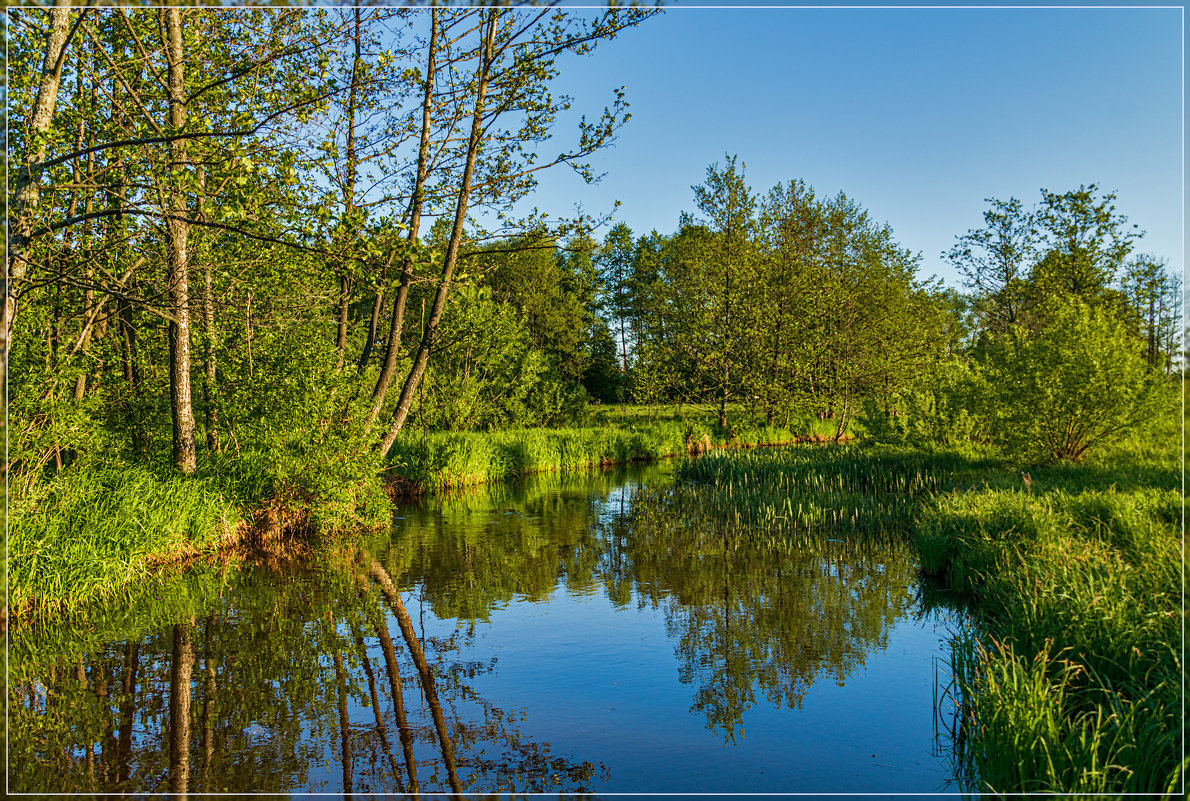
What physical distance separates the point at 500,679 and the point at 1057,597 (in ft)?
17.1

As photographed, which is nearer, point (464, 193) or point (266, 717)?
point (266, 717)

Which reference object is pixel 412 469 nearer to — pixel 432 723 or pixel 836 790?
pixel 432 723

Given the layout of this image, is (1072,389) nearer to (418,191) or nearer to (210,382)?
(418,191)

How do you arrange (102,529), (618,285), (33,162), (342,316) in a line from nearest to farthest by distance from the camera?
(33,162), (102,529), (342,316), (618,285)

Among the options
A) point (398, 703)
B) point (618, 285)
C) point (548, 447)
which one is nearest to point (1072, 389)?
point (398, 703)

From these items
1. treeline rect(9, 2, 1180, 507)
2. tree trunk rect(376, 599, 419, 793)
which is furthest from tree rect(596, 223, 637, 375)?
tree trunk rect(376, 599, 419, 793)

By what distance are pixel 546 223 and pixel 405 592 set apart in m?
7.45

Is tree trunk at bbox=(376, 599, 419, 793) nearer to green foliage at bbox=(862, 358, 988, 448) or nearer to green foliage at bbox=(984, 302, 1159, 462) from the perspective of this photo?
green foliage at bbox=(984, 302, 1159, 462)

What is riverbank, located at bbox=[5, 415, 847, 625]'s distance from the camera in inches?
342

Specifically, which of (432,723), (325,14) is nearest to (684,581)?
(432,723)

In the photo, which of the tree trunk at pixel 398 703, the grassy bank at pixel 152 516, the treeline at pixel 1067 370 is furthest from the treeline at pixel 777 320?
the tree trunk at pixel 398 703

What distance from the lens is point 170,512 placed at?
10.6m

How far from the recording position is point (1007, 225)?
28.4m

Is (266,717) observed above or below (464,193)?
below
